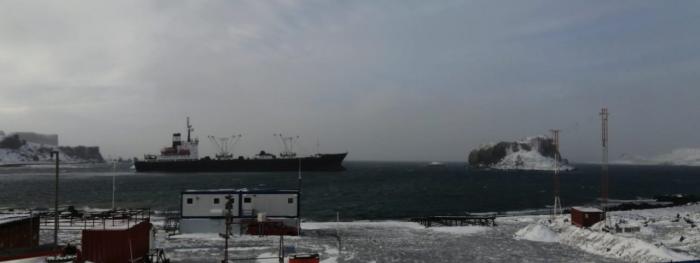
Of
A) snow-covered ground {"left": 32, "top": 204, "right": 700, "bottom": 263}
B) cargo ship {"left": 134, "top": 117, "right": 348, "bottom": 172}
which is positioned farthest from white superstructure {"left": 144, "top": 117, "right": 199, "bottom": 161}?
snow-covered ground {"left": 32, "top": 204, "right": 700, "bottom": 263}

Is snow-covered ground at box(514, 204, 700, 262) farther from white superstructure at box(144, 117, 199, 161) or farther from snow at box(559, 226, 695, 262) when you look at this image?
white superstructure at box(144, 117, 199, 161)

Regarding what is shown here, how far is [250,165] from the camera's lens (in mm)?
180125

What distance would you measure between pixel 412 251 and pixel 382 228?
10.7 metres

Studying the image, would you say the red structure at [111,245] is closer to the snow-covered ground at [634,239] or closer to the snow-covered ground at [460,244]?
the snow-covered ground at [460,244]

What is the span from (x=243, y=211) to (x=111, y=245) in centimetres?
1367

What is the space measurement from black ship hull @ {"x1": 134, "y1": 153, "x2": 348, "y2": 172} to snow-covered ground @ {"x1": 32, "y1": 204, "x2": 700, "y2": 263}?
138714 millimetres

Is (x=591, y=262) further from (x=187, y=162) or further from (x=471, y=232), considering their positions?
(x=187, y=162)

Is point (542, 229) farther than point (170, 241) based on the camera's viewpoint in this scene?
Yes

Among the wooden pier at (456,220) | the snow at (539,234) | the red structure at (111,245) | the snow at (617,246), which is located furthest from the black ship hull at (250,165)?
the red structure at (111,245)

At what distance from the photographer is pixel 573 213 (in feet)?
120

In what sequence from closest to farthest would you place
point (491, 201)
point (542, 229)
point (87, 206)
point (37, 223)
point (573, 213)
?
point (37, 223), point (542, 229), point (573, 213), point (87, 206), point (491, 201)

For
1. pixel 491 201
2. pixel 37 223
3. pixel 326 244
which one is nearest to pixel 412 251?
pixel 326 244

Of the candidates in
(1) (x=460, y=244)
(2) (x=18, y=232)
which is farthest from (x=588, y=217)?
(2) (x=18, y=232)

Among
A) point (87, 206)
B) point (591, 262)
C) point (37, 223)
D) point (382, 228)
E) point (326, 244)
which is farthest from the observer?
point (87, 206)
